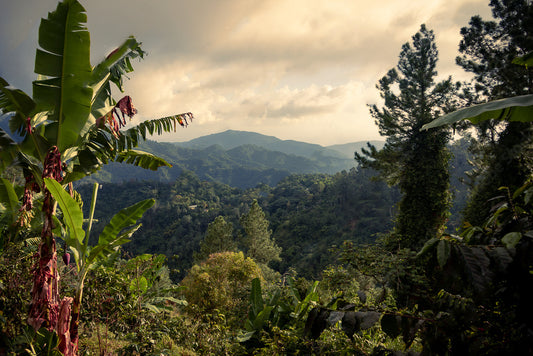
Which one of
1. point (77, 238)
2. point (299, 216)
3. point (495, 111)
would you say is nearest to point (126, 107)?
point (77, 238)

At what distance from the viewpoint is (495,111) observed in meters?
1.77

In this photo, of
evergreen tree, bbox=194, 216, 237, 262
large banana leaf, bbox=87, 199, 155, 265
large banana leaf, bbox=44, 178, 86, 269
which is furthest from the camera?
evergreen tree, bbox=194, 216, 237, 262

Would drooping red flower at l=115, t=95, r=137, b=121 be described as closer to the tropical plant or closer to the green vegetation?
the green vegetation

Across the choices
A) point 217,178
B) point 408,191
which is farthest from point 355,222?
point 217,178

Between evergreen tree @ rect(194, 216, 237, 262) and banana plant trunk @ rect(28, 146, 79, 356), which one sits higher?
banana plant trunk @ rect(28, 146, 79, 356)

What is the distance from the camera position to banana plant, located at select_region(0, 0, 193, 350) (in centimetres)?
244

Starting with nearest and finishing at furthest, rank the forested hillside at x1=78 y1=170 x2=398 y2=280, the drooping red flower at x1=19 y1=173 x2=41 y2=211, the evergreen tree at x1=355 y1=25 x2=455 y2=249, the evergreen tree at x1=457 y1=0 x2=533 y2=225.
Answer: the drooping red flower at x1=19 y1=173 x2=41 y2=211
the evergreen tree at x1=457 y1=0 x2=533 y2=225
the evergreen tree at x1=355 y1=25 x2=455 y2=249
the forested hillside at x1=78 y1=170 x2=398 y2=280

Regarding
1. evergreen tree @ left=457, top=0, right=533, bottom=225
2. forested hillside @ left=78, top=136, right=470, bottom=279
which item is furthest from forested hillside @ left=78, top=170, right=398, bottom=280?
evergreen tree @ left=457, top=0, right=533, bottom=225

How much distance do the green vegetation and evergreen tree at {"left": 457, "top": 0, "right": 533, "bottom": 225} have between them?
0.04 m

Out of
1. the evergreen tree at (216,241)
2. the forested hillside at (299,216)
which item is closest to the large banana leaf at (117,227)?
the evergreen tree at (216,241)

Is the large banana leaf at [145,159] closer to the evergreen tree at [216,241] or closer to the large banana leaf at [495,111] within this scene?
the large banana leaf at [495,111]

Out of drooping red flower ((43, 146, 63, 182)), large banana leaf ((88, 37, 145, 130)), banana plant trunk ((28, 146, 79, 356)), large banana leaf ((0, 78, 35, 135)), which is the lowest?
banana plant trunk ((28, 146, 79, 356))

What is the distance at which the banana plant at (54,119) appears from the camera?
2.44m

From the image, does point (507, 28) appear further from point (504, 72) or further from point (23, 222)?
point (23, 222)
